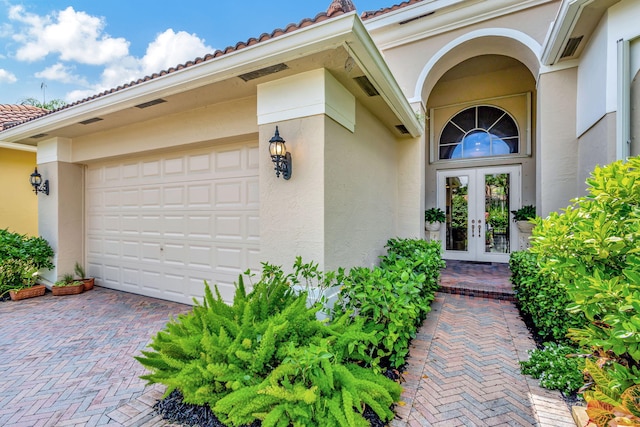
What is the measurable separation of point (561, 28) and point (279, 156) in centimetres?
504

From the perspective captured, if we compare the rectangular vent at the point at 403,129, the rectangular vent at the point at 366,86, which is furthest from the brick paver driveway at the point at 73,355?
the rectangular vent at the point at 403,129

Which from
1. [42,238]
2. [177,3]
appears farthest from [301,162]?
[177,3]

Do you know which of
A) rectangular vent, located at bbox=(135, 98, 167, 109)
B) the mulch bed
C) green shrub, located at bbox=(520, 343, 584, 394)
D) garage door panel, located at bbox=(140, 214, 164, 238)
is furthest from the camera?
garage door panel, located at bbox=(140, 214, 164, 238)

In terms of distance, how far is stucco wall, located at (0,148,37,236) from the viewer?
320 inches

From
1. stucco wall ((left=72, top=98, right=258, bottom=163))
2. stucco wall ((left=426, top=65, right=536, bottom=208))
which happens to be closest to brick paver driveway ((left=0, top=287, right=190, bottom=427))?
stucco wall ((left=72, top=98, right=258, bottom=163))

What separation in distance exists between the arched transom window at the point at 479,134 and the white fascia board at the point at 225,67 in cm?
711

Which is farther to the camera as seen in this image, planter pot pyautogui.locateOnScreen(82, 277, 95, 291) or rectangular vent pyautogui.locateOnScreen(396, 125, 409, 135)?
planter pot pyautogui.locateOnScreen(82, 277, 95, 291)

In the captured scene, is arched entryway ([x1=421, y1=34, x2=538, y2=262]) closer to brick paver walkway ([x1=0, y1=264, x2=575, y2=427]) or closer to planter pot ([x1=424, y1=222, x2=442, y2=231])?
planter pot ([x1=424, y1=222, x2=442, y2=231])

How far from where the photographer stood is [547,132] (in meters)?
5.75

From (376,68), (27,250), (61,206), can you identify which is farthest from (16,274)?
(376,68)

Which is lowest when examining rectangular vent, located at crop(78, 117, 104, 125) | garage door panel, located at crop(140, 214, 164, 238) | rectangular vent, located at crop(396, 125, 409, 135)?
garage door panel, located at crop(140, 214, 164, 238)

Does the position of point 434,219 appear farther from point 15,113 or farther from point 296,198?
point 15,113

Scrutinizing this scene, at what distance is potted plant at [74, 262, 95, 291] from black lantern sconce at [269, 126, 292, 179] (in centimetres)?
573

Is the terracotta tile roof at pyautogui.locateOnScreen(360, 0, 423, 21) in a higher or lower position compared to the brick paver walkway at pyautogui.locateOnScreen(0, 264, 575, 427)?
higher
